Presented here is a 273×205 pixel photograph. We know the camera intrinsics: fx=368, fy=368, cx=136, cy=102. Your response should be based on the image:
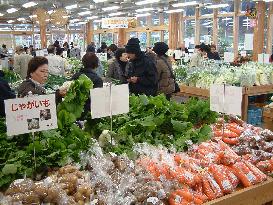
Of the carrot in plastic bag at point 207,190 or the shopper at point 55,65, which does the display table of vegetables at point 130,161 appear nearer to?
the carrot in plastic bag at point 207,190

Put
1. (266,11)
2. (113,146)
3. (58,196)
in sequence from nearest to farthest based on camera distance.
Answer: (58,196) → (113,146) → (266,11)

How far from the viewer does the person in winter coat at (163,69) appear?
6293 millimetres

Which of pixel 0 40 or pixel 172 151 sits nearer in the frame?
pixel 172 151

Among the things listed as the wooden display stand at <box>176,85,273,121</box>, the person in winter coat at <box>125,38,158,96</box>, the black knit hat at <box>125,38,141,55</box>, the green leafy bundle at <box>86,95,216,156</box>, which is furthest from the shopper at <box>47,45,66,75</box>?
the green leafy bundle at <box>86,95,216,156</box>

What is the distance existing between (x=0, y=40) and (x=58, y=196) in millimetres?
26177

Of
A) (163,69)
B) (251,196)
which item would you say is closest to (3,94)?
(251,196)

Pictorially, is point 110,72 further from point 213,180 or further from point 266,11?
point 266,11

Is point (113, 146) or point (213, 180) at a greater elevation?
point (113, 146)

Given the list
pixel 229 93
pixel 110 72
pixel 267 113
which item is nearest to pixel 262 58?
pixel 267 113

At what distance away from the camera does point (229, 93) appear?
322 centimetres

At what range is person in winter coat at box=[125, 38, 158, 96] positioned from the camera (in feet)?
18.1

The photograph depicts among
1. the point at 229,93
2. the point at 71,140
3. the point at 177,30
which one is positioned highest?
the point at 177,30

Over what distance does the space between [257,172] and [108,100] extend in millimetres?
1292

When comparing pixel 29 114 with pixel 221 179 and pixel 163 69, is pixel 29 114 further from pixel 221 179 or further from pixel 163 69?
pixel 163 69
